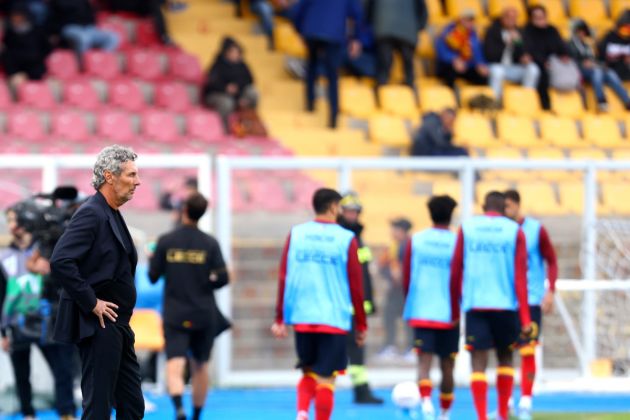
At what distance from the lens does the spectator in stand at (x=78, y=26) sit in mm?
19047

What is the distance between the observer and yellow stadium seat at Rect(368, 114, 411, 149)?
19.5 metres

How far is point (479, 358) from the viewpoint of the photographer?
11898mm

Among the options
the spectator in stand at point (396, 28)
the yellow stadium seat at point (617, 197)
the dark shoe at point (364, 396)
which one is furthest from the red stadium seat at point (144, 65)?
the dark shoe at point (364, 396)

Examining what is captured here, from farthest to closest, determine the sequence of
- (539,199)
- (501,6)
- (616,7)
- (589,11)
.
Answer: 1. (616,7)
2. (589,11)
3. (501,6)
4. (539,199)

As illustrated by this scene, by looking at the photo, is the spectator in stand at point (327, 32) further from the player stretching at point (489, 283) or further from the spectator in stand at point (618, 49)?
the player stretching at point (489, 283)

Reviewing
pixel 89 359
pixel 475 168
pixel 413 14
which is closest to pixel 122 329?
pixel 89 359

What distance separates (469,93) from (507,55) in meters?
1.01

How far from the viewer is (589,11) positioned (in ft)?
78.2

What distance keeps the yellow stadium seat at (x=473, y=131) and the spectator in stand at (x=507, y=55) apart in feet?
3.39

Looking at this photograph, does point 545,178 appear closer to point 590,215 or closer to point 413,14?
point 590,215

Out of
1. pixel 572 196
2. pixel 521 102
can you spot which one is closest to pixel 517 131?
pixel 521 102

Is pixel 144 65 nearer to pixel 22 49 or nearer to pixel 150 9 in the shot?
pixel 150 9

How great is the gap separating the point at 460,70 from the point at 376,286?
6.34 m

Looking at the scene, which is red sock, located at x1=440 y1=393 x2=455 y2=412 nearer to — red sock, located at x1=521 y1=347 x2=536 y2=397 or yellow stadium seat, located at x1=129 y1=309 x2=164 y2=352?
red sock, located at x1=521 y1=347 x2=536 y2=397
